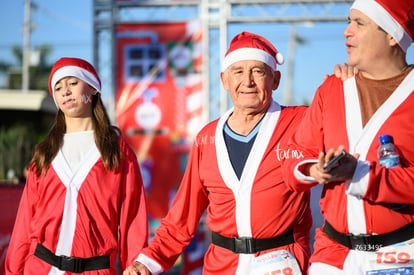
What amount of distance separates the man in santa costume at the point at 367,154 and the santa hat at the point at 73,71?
1.59 m

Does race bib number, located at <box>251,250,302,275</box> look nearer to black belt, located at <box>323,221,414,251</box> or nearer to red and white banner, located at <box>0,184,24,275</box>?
black belt, located at <box>323,221,414,251</box>

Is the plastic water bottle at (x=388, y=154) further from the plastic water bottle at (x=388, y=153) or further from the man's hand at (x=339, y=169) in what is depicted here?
the man's hand at (x=339, y=169)

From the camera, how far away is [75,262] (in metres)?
3.18

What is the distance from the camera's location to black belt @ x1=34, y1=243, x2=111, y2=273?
3.18 metres

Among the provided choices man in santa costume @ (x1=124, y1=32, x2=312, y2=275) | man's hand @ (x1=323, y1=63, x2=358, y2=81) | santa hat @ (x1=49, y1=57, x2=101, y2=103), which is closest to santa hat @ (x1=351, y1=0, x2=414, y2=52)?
man's hand @ (x1=323, y1=63, x2=358, y2=81)

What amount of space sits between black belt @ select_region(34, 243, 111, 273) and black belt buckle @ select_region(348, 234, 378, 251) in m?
1.53

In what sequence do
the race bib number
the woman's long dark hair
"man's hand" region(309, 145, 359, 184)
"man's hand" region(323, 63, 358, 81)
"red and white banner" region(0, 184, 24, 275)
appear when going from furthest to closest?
1. "red and white banner" region(0, 184, 24, 275)
2. the woman's long dark hair
3. the race bib number
4. "man's hand" region(323, 63, 358, 81)
5. "man's hand" region(309, 145, 359, 184)

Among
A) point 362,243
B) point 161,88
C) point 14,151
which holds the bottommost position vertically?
point 362,243

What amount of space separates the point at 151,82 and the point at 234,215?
188 inches

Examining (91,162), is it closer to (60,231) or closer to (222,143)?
(60,231)

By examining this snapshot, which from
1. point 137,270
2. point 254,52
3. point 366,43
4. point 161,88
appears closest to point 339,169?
point 366,43

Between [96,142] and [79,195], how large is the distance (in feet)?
1.15

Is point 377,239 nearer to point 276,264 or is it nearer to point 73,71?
point 276,264

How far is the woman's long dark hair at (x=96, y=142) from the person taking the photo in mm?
3402
